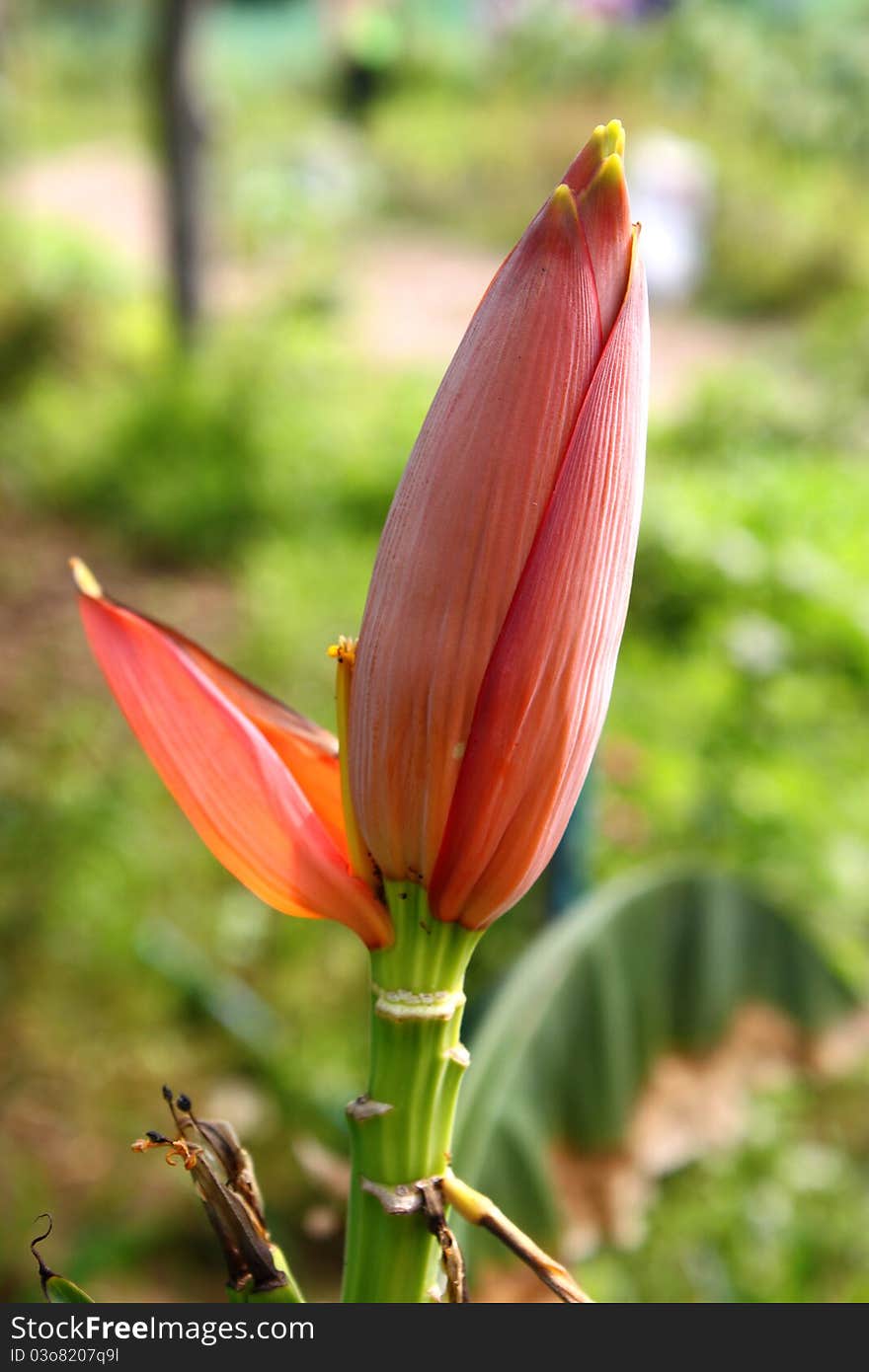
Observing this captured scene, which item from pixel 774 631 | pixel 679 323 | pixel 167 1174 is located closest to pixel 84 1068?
pixel 167 1174

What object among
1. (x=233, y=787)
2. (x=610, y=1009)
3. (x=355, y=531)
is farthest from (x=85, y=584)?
(x=355, y=531)

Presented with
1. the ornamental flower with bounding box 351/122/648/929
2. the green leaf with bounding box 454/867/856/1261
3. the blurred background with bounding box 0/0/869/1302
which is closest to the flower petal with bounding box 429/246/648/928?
the ornamental flower with bounding box 351/122/648/929

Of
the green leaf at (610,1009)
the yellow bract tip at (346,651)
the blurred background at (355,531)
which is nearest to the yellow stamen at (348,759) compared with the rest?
the yellow bract tip at (346,651)

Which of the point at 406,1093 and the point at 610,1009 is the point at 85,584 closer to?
the point at 406,1093

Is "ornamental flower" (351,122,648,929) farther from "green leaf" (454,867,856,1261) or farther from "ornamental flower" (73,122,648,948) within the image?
"green leaf" (454,867,856,1261)

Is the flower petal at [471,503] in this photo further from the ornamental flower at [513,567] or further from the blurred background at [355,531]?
the blurred background at [355,531]
